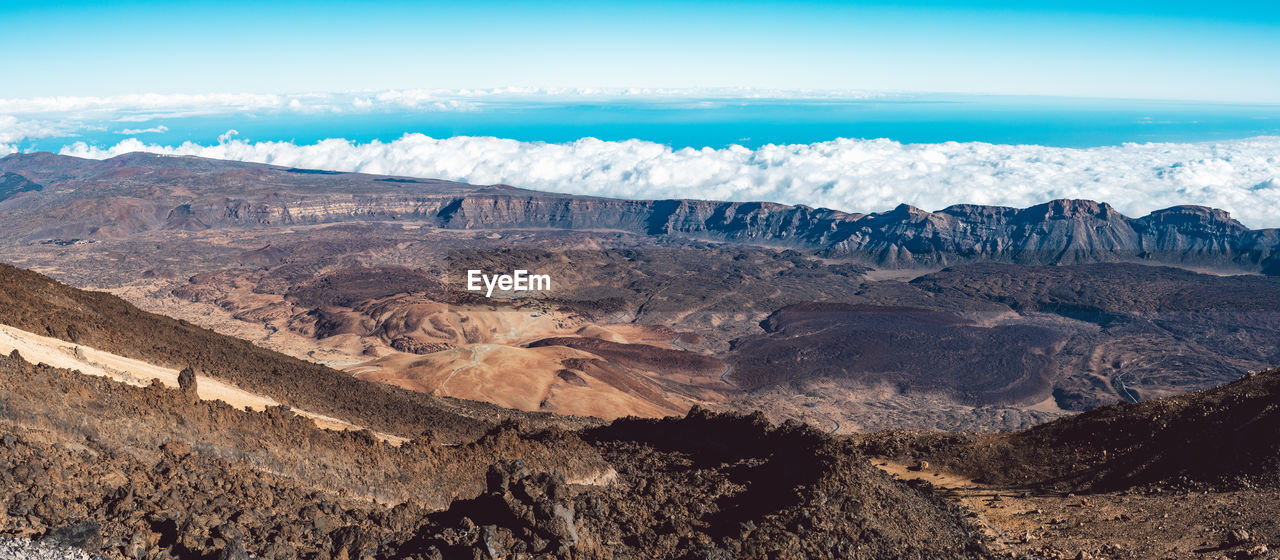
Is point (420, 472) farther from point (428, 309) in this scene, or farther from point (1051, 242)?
point (1051, 242)

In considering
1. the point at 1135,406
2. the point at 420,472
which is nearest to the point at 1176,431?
the point at 1135,406

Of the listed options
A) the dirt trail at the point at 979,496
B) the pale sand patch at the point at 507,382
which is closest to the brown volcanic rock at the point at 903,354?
the pale sand patch at the point at 507,382

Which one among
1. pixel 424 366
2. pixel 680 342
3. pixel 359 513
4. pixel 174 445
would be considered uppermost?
pixel 174 445

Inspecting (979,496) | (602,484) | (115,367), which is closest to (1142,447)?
(979,496)

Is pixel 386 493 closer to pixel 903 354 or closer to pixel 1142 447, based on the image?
pixel 1142 447

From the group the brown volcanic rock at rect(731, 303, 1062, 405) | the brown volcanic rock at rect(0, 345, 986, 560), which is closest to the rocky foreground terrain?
the brown volcanic rock at rect(0, 345, 986, 560)

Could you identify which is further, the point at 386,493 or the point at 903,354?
the point at 903,354

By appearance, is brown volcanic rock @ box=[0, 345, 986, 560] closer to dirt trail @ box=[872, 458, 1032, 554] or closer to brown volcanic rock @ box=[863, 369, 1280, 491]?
dirt trail @ box=[872, 458, 1032, 554]

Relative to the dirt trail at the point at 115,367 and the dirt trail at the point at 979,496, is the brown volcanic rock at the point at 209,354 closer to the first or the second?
the dirt trail at the point at 115,367
